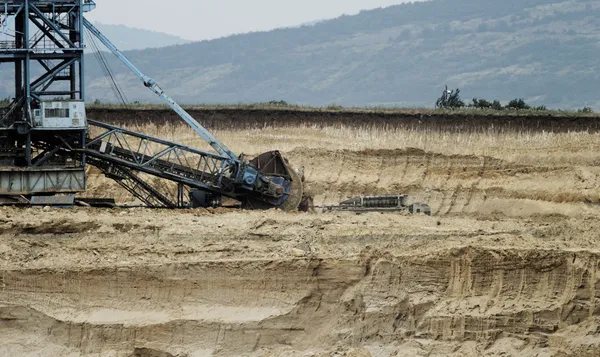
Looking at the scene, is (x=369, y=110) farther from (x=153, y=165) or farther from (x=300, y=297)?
(x=300, y=297)

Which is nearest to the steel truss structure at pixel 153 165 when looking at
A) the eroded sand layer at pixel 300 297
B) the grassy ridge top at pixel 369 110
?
the eroded sand layer at pixel 300 297

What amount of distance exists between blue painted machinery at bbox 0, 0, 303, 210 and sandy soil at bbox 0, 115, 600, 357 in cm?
780

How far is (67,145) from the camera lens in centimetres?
3744

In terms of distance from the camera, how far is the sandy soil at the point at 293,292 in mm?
26922

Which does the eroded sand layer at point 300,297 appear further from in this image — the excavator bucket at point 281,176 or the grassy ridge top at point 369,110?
the grassy ridge top at point 369,110

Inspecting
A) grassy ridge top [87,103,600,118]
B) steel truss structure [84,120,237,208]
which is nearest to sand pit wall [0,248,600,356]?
steel truss structure [84,120,237,208]

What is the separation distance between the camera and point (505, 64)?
193000 millimetres

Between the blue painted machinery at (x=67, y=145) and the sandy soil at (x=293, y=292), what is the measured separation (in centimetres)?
780

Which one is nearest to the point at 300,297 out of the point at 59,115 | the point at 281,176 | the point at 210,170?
the point at 281,176

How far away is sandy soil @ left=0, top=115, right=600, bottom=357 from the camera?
88.3 feet

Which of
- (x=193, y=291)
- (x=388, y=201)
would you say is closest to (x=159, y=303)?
(x=193, y=291)

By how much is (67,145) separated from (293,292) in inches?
487

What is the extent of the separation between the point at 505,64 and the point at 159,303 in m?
170

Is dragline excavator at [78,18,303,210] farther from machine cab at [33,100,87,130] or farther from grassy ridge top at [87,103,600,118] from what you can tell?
grassy ridge top at [87,103,600,118]
